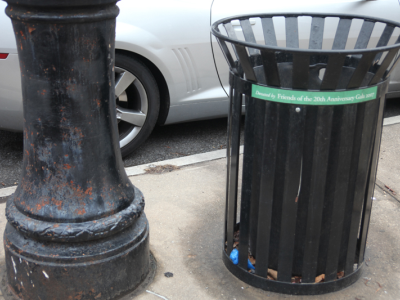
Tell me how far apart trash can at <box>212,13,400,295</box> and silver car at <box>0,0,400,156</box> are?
130 cm

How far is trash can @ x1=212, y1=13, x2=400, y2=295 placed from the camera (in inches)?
72.9

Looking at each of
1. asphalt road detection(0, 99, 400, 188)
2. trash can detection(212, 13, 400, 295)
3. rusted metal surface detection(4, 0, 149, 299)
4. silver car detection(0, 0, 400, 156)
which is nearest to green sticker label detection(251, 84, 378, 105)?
trash can detection(212, 13, 400, 295)

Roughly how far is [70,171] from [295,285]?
1176mm

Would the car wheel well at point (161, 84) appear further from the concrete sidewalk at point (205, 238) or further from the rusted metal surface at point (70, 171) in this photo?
the rusted metal surface at point (70, 171)

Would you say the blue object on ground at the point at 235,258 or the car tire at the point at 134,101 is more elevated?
the car tire at the point at 134,101

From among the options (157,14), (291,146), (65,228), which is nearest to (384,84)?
(291,146)

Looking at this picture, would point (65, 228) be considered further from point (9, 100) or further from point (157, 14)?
point (157, 14)

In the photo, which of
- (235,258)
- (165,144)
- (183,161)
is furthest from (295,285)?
(165,144)

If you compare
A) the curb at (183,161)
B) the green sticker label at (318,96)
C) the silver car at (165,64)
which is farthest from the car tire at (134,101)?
the green sticker label at (318,96)

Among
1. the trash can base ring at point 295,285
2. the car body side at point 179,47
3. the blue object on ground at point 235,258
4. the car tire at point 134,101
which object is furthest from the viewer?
the car tire at point 134,101

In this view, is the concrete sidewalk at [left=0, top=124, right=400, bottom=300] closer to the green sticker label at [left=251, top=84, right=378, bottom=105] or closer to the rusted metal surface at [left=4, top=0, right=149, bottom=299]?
the rusted metal surface at [left=4, top=0, right=149, bottom=299]

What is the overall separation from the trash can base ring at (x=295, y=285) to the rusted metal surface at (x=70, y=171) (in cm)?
56

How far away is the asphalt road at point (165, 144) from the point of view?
374 centimetres

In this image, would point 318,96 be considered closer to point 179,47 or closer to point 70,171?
point 70,171
